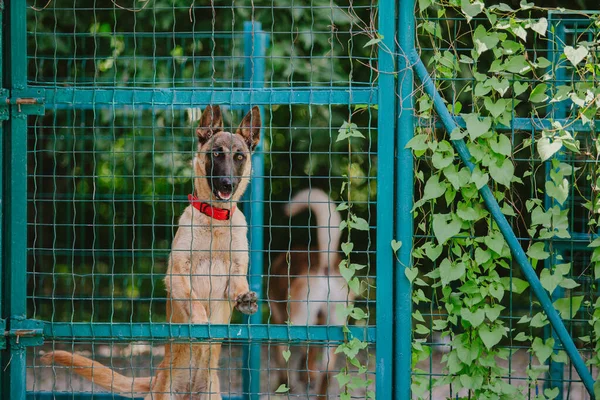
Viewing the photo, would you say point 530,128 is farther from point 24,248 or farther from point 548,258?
point 24,248

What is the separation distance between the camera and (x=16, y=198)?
3.65 meters

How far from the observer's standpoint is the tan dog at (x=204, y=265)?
13.7 ft

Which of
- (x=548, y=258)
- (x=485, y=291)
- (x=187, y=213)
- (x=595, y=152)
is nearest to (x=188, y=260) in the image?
(x=187, y=213)

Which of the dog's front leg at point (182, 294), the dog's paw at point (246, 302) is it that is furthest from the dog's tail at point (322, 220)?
the dog's paw at point (246, 302)

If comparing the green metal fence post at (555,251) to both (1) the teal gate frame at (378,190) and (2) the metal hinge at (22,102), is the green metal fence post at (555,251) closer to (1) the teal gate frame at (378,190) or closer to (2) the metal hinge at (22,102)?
(1) the teal gate frame at (378,190)

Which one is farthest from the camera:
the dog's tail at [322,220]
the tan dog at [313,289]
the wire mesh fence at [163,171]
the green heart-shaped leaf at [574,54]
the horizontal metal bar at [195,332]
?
the dog's tail at [322,220]

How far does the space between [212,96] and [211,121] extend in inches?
15.4

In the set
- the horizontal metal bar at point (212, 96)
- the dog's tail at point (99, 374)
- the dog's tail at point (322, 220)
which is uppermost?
the horizontal metal bar at point (212, 96)

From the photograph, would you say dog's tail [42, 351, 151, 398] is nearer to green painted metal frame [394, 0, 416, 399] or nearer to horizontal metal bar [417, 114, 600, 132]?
green painted metal frame [394, 0, 416, 399]

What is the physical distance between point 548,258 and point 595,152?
1.86 ft

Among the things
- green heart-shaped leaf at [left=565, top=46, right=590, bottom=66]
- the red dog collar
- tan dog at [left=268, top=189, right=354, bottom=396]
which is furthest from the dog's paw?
green heart-shaped leaf at [left=565, top=46, right=590, bottom=66]

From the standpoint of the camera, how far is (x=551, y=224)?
3551mm

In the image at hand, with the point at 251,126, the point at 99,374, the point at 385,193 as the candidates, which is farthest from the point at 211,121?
the point at 99,374

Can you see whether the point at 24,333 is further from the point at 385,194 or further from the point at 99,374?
the point at 385,194
